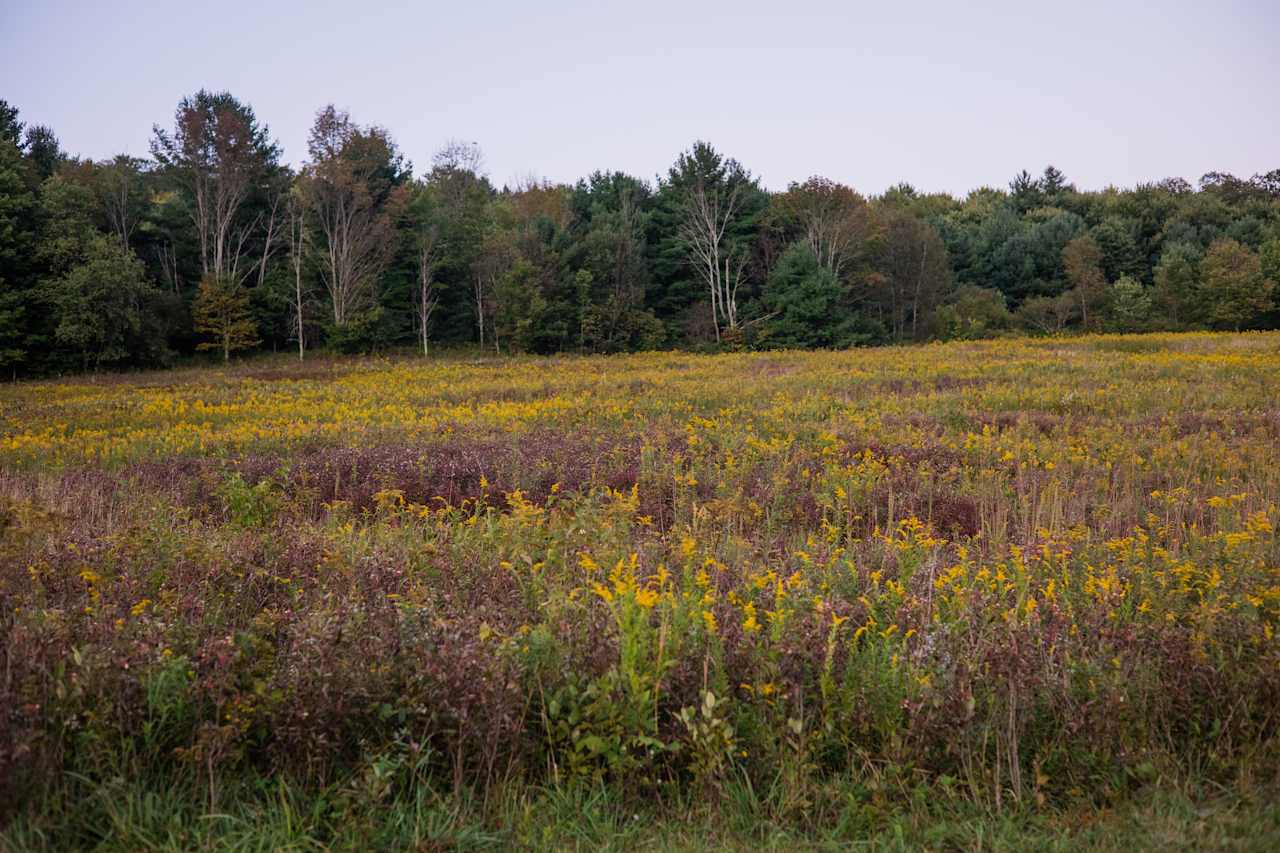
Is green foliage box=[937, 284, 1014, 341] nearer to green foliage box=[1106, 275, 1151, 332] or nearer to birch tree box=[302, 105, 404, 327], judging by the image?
green foliage box=[1106, 275, 1151, 332]

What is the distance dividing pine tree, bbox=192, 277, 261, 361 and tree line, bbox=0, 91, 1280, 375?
0.13m

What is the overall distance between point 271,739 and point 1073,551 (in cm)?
528

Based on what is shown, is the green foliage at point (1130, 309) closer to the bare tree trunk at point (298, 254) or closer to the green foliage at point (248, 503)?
the bare tree trunk at point (298, 254)

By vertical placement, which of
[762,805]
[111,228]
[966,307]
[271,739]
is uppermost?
[111,228]

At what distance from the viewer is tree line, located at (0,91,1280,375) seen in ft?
124

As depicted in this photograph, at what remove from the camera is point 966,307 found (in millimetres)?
53594

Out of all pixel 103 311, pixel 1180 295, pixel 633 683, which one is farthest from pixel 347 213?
pixel 1180 295

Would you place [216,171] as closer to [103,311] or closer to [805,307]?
[103,311]

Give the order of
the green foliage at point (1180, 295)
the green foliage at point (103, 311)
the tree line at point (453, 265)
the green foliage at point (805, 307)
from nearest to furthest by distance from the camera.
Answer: the green foliage at point (103, 311), the tree line at point (453, 265), the green foliage at point (805, 307), the green foliage at point (1180, 295)

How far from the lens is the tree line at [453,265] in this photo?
37906 mm

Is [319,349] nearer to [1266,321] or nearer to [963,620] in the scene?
[963,620]

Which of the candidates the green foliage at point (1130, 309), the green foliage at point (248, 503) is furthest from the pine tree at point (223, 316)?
the green foliage at point (1130, 309)

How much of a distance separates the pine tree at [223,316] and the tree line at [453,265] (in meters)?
0.13

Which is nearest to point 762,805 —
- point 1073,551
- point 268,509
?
point 1073,551
